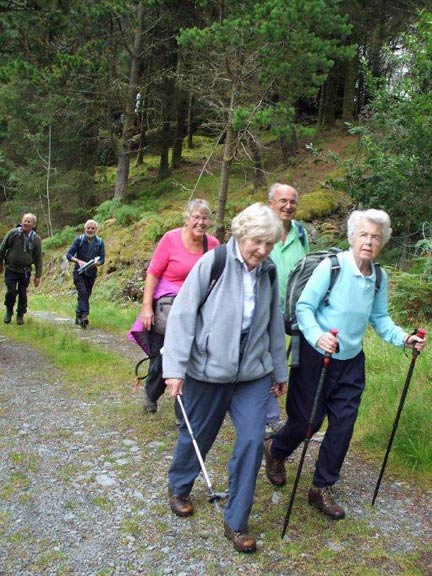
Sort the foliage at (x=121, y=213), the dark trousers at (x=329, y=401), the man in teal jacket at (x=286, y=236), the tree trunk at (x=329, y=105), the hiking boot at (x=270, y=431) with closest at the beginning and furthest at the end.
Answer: the dark trousers at (x=329, y=401), the man in teal jacket at (x=286, y=236), the hiking boot at (x=270, y=431), the foliage at (x=121, y=213), the tree trunk at (x=329, y=105)

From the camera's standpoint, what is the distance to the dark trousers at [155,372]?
5320 millimetres

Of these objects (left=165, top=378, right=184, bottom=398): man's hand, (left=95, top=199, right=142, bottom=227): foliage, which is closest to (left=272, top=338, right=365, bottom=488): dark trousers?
(left=165, top=378, right=184, bottom=398): man's hand

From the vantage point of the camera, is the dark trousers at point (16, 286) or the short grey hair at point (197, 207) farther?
the dark trousers at point (16, 286)

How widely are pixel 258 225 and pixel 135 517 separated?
223cm

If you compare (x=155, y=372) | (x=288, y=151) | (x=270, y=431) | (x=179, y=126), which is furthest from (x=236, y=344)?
(x=179, y=126)

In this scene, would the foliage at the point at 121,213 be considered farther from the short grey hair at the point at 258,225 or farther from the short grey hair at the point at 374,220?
the short grey hair at the point at 258,225

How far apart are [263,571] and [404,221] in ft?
32.3

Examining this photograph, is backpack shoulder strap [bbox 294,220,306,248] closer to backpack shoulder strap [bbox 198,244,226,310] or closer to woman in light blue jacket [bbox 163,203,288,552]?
woman in light blue jacket [bbox 163,203,288,552]

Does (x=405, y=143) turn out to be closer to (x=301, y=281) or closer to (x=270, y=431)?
(x=270, y=431)

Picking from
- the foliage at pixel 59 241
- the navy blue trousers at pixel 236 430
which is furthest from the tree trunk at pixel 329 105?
the navy blue trousers at pixel 236 430

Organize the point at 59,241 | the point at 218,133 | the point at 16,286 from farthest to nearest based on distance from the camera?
the point at 59,241 < the point at 218,133 < the point at 16,286

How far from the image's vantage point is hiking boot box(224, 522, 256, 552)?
3.35 metres

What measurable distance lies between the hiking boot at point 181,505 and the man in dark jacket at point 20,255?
748 cm

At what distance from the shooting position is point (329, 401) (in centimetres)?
379
